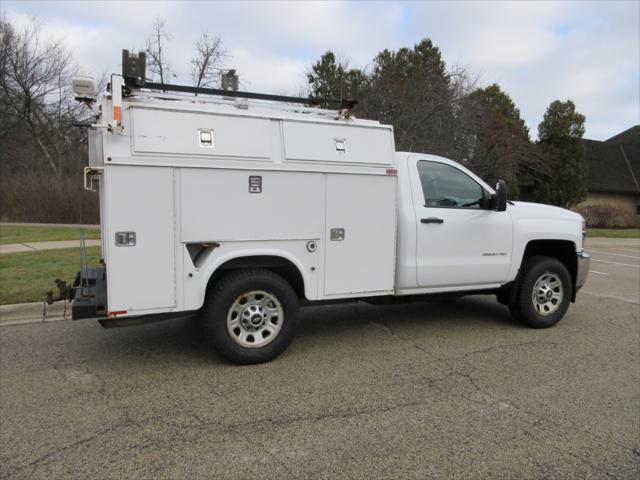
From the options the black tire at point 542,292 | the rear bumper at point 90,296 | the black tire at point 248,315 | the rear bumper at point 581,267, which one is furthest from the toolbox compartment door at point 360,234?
the rear bumper at point 581,267

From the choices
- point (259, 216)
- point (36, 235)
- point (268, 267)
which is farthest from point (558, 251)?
point (36, 235)

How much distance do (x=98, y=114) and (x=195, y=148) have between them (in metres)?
1.05

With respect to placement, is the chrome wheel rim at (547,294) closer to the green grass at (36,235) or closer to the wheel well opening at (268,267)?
the wheel well opening at (268,267)

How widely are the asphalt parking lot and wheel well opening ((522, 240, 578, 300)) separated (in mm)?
832

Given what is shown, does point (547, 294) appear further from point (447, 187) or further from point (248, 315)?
point (248, 315)

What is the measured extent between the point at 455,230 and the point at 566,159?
95.6 ft

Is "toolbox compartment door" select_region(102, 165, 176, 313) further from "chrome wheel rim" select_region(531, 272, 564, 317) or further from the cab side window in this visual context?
"chrome wheel rim" select_region(531, 272, 564, 317)

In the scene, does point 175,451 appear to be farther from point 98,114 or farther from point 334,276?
point 98,114

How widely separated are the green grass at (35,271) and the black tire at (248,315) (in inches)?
130

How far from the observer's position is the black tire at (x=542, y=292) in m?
6.18

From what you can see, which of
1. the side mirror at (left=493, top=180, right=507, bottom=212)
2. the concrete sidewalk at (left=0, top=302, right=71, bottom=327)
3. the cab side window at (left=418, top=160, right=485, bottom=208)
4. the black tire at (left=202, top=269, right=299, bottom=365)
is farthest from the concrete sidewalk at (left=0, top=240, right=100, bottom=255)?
the side mirror at (left=493, top=180, right=507, bottom=212)

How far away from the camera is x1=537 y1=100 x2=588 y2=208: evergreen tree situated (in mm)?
30922

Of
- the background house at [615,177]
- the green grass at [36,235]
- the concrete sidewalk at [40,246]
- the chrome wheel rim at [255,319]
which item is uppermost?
the background house at [615,177]

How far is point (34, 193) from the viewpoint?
20547 millimetres
